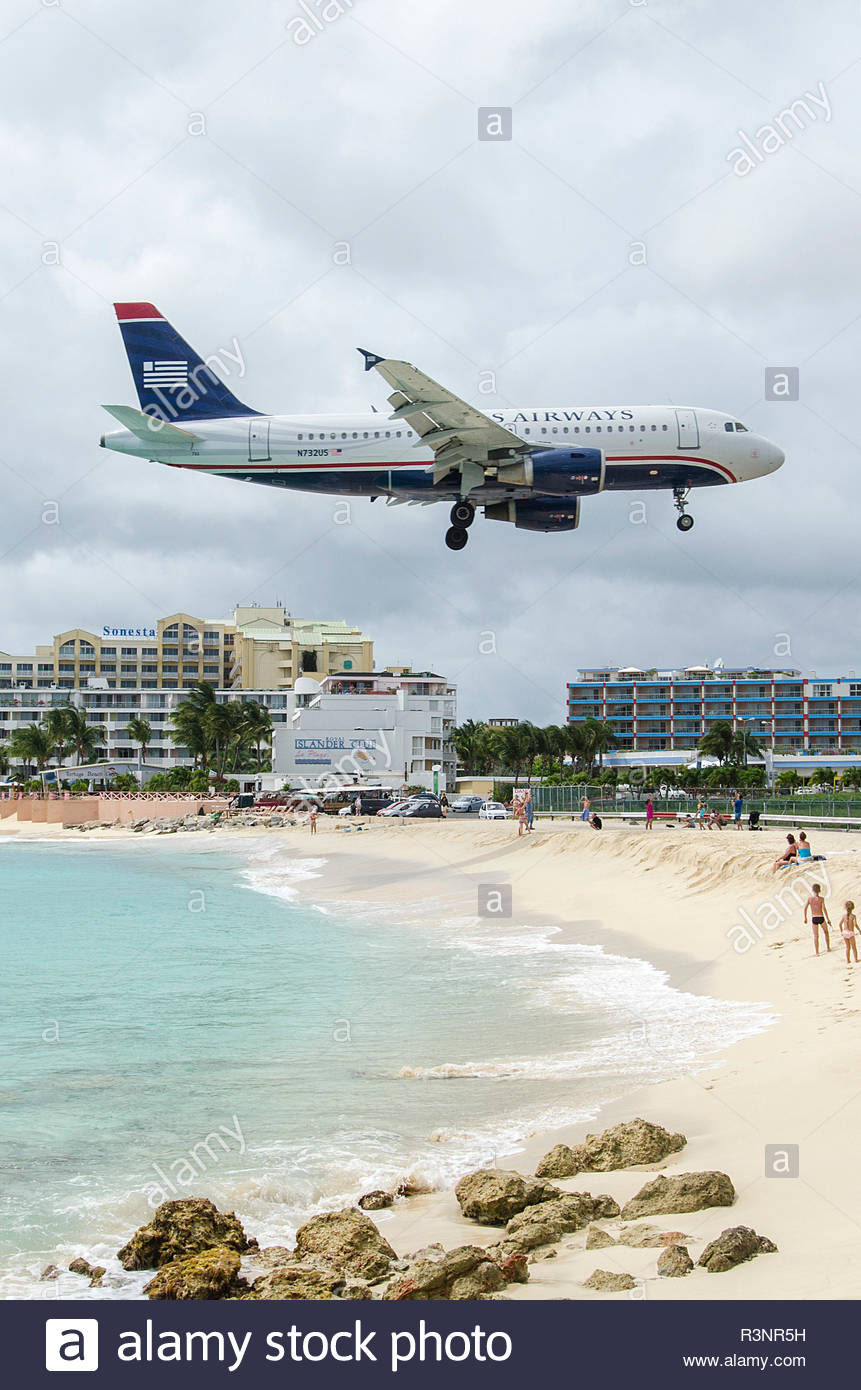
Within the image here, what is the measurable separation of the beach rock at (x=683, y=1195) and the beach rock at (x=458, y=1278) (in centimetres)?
156

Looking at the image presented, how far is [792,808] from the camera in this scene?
49.8m

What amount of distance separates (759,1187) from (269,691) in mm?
134550

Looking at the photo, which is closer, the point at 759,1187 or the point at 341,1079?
the point at 759,1187

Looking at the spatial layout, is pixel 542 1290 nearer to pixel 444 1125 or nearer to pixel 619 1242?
pixel 619 1242

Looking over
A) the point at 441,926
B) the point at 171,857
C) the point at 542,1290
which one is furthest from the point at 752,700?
the point at 542,1290

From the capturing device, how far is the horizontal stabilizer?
28.2 meters

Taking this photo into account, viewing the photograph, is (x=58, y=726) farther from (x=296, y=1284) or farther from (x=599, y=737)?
(x=296, y=1284)

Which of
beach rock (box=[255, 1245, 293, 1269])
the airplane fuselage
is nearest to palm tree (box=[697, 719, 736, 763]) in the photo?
the airplane fuselage

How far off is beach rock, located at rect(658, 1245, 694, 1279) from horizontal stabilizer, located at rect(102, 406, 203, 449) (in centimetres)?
2416

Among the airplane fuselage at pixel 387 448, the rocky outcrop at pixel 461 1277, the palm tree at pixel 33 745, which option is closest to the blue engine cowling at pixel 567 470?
the airplane fuselage at pixel 387 448

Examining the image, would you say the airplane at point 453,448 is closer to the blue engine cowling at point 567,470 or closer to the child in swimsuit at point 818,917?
the blue engine cowling at point 567,470

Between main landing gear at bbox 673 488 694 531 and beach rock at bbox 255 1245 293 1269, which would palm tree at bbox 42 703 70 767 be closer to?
main landing gear at bbox 673 488 694 531

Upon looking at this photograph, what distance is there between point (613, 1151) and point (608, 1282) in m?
3.51

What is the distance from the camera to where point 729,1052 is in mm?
15414
